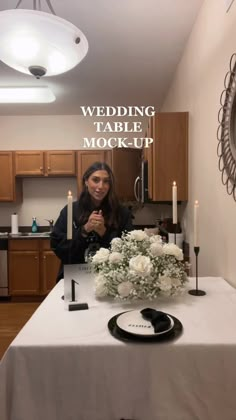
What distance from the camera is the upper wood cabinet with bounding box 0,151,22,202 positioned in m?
4.23

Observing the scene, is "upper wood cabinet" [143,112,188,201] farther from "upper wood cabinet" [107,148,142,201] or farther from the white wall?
"upper wood cabinet" [107,148,142,201]

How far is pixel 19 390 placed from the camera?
0.86m

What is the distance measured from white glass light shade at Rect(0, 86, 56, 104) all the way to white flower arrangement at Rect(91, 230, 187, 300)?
2631 millimetres

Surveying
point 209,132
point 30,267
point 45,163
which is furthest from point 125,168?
point 209,132

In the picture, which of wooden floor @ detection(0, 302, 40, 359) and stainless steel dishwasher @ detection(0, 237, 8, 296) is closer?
wooden floor @ detection(0, 302, 40, 359)

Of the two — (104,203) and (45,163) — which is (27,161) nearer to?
(45,163)

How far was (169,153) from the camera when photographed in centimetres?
248

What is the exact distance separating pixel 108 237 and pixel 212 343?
0.95 m

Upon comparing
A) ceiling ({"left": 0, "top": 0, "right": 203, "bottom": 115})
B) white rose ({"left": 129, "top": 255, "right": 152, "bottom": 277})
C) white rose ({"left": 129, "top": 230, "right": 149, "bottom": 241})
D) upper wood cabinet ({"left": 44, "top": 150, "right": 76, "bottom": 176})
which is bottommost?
white rose ({"left": 129, "top": 255, "right": 152, "bottom": 277})

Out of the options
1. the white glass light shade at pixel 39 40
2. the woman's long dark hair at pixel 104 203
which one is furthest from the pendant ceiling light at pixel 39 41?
the woman's long dark hair at pixel 104 203

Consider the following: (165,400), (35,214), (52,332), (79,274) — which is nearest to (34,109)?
(35,214)

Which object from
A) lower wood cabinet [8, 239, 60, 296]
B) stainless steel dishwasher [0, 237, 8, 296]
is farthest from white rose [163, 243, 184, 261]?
stainless steel dishwasher [0, 237, 8, 296]

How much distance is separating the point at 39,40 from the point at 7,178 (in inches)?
126

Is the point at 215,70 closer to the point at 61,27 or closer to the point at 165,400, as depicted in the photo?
the point at 61,27
